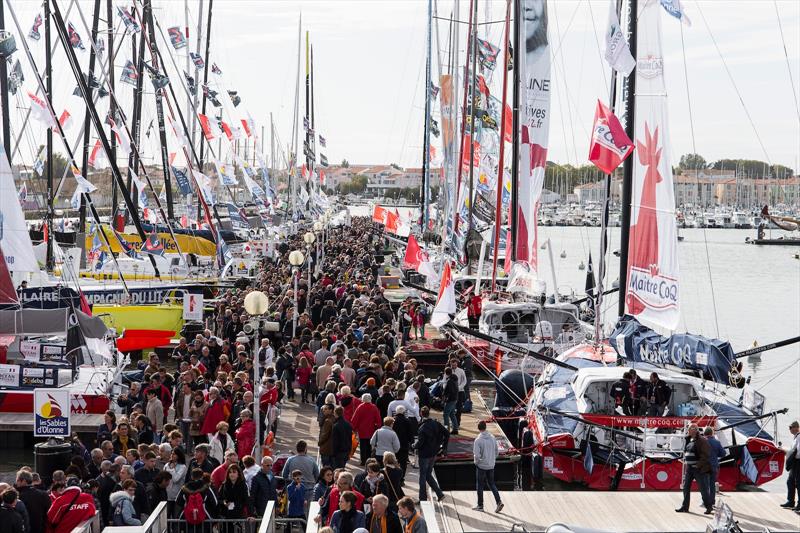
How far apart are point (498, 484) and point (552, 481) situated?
1.49m

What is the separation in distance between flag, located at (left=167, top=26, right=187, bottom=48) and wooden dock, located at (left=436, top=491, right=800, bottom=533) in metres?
35.5

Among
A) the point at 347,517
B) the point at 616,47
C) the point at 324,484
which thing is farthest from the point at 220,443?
the point at 616,47

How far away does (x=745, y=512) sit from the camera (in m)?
13.0

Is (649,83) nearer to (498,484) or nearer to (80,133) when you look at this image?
(498,484)

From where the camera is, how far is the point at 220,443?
14.5 m

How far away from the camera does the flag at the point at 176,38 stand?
45906mm

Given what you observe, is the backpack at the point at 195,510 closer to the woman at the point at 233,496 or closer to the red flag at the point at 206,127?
the woman at the point at 233,496

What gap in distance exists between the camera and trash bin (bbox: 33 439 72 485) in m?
14.0

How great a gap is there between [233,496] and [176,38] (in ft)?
123

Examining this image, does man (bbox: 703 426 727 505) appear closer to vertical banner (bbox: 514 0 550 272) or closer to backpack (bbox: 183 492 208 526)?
backpack (bbox: 183 492 208 526)

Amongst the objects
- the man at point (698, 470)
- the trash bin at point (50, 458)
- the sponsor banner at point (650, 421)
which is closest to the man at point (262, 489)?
the trash bin at point (50, 458)

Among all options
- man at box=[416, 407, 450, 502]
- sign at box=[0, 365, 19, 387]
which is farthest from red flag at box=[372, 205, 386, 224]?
man at box=[416, 407, 450, 502]

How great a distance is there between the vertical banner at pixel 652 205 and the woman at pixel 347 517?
8.39 metres

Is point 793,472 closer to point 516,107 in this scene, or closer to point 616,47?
point 616,47
